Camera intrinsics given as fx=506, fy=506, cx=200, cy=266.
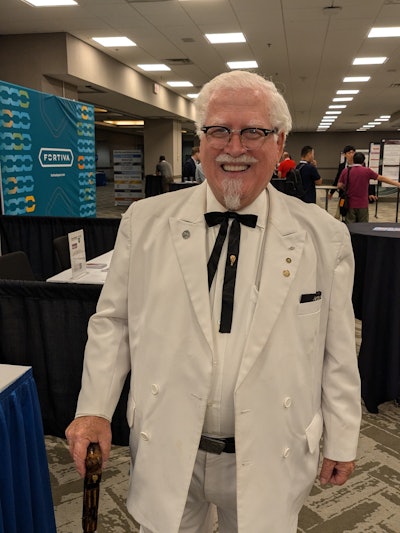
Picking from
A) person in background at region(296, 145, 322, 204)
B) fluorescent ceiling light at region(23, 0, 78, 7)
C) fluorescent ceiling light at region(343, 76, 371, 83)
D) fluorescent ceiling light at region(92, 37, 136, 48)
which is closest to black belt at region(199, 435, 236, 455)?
fluorescent ceiling light at region(23, 0, 78, 7)

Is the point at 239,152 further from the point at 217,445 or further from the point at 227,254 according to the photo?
the point at 217,445

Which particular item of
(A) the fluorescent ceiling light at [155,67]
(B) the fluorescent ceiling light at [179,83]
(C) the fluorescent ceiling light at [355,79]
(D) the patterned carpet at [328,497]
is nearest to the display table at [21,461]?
(D) the patterned carpet at [328,497]

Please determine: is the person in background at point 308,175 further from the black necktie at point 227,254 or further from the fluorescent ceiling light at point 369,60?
the black necktie at point 227,254

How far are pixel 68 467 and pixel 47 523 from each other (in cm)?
92

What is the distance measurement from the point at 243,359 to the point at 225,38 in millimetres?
8004

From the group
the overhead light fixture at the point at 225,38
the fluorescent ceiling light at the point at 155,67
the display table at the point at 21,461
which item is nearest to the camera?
the display table at the point at 21,461

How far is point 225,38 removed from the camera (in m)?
8.11

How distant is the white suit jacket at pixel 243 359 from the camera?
1124 mm

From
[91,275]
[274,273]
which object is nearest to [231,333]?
[274,273]

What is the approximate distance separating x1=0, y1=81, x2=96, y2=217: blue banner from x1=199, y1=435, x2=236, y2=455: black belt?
16.5 ft

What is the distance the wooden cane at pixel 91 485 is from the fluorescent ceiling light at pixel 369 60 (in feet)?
32.6

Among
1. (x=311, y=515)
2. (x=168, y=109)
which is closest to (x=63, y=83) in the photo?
(x=168, y=109)

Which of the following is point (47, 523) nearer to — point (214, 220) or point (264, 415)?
point (264, 415)

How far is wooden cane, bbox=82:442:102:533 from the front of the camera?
113 cm
